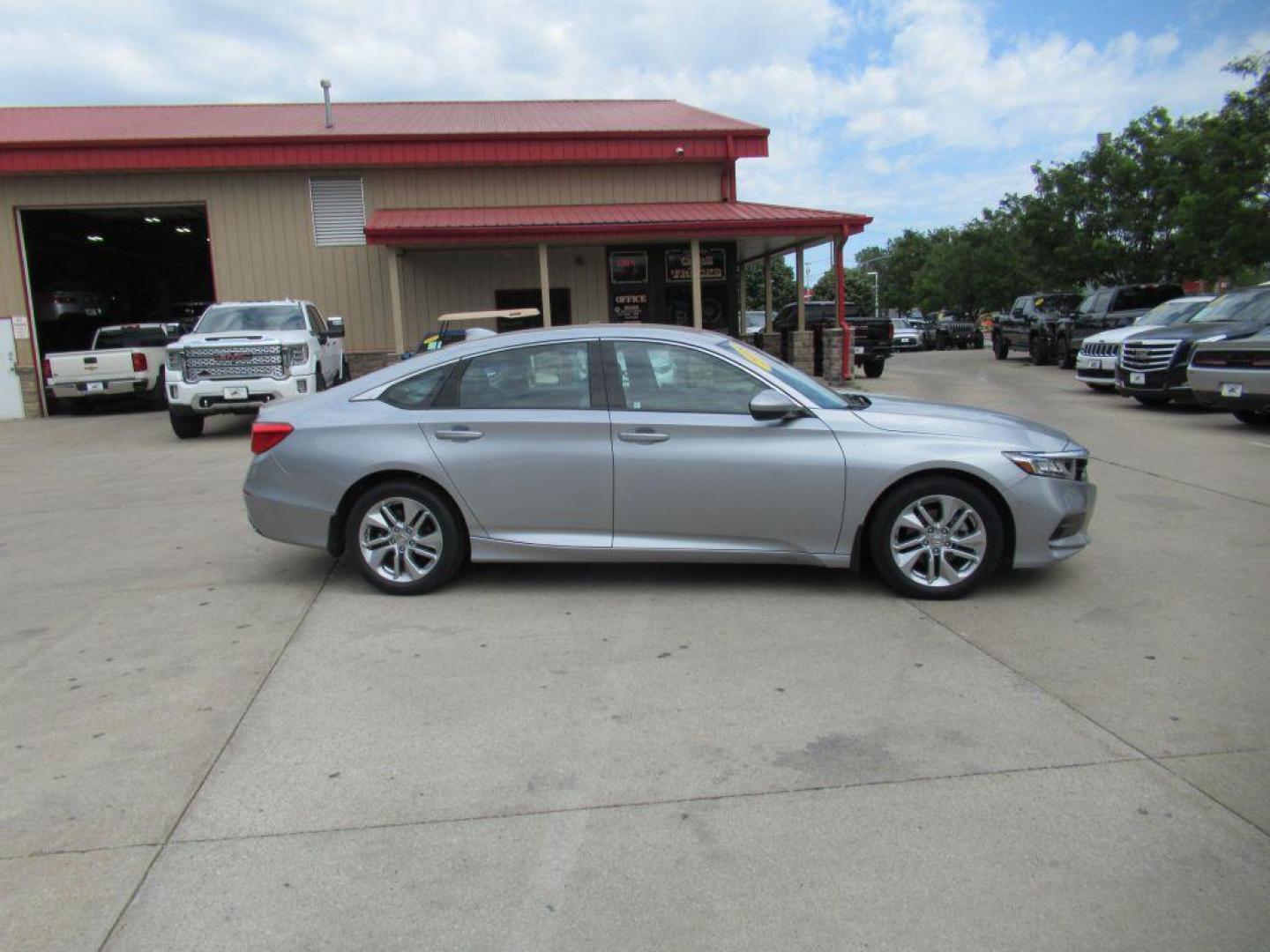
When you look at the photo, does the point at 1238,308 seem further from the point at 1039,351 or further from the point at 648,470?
the point at 648,470

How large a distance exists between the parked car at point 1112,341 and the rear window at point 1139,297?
3.95 meters

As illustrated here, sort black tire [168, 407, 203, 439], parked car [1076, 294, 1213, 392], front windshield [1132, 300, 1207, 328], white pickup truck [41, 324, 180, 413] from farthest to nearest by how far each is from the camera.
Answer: white pickup truck [41, 324, 180, 413] < parked car [1076, 294, 1213, 392] < front windshield [1132, 300, 1207, 328] < black tire [168, 407, 203, 439]

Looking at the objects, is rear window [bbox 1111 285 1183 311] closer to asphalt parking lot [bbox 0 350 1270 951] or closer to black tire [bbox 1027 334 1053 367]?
black tire [bbox 1027 334 1053 367]

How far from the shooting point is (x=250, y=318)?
49.4 ft

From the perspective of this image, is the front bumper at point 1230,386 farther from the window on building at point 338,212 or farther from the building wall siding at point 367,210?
the window on building at point 338,212

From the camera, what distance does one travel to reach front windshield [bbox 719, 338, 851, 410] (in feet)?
19.3

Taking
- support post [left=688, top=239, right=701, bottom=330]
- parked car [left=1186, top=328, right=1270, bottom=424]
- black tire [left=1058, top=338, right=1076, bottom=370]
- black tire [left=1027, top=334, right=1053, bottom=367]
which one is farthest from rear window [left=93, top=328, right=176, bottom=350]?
black tire [left=1027, top=334, right=1053, bottom=367]

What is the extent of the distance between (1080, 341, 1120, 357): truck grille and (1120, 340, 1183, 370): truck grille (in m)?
1.97

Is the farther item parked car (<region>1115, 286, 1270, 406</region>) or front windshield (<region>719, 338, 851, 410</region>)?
parked car (<region>1115, 286, 1270, 406</region>)

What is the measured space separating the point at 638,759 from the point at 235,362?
39.1 ft

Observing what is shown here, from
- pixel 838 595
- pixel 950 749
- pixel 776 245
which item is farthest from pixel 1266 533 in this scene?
pixel 776 245

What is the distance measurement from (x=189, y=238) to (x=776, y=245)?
17676mm

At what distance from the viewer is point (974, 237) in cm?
5516

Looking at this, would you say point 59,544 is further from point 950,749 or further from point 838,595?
point 950,749
